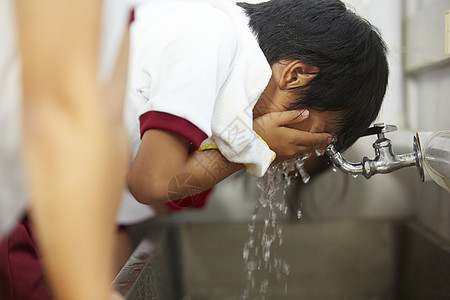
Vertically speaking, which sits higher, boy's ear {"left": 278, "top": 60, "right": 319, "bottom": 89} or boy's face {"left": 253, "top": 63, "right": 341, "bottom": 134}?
boy's ear {"left": 278, "top": 60, "right": 319, "bottom": 89}

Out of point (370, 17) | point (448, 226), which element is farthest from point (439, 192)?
point (370, 17)

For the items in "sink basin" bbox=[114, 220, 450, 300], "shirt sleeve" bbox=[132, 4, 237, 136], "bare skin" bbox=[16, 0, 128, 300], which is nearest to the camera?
"bare skin" bbox=[16, 0, 128, 300]

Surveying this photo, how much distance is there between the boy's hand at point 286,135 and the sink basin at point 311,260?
0.71ft

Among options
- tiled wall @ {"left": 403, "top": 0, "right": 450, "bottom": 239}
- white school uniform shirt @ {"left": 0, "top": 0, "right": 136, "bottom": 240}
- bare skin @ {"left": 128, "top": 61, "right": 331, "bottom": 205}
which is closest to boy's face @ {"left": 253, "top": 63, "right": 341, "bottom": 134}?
bare skin @ {"left": 128, "top": 61, "right": 331, "bottom": 205}

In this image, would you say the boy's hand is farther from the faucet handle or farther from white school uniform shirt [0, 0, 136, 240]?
white school uniform shirt [0, 0, 136, 240]

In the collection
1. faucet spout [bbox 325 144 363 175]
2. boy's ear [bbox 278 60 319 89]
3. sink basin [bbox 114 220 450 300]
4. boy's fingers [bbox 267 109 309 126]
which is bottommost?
sink basin [bbox 114 220 450 300]

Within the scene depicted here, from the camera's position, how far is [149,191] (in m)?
0.49

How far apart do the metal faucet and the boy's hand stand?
2 centimetres

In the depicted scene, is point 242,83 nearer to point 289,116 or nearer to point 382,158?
point 289,116

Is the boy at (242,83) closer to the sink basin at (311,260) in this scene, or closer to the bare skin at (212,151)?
the bare skin at (212,151)

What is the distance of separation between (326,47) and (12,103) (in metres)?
0.32

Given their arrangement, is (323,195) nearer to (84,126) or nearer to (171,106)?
(171,106)

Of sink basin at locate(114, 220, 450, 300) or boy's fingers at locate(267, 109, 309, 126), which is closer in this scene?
boy's fingers at locate(267, 109, 309, 126)

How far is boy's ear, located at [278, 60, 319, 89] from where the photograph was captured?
493 millimetres
